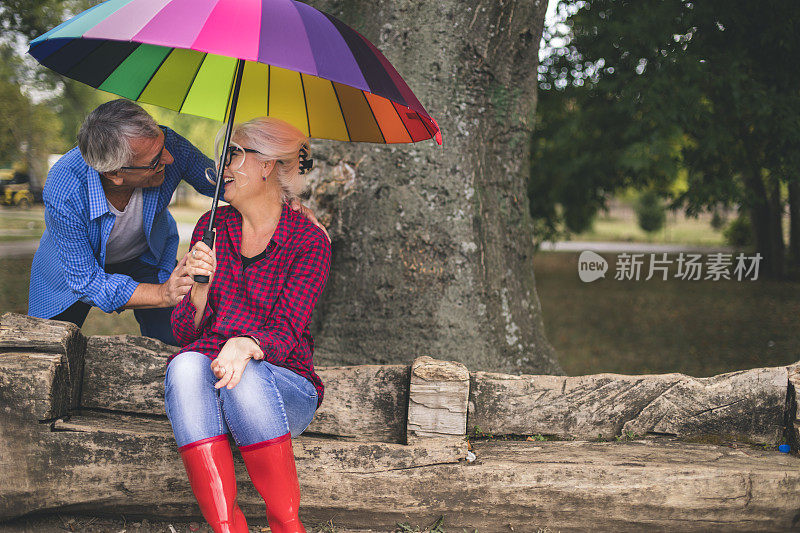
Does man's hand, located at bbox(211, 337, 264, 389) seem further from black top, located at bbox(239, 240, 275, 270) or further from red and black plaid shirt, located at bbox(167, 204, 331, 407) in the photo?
black top, located at bbox(239, 240, 275, 270)

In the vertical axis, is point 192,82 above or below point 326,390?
above

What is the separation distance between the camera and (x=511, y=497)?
9.18 ft

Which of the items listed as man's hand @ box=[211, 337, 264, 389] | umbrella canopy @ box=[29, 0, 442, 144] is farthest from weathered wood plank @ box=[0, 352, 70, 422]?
umbrella canopy @ box=[29, 0, 442, 144]

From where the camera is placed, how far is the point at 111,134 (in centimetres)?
264

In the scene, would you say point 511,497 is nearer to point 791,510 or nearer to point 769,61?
point 791,510

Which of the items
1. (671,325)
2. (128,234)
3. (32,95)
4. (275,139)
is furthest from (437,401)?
(32,95)

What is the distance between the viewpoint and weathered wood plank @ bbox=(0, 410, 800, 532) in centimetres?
276

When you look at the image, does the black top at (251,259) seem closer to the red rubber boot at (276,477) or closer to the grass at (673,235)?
the red rubber boot at (276,477)

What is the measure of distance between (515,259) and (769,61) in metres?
4.86

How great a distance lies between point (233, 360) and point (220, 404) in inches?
10.0

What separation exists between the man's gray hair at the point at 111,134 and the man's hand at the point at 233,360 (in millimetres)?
1032

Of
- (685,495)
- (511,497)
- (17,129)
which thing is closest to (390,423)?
(511,497)

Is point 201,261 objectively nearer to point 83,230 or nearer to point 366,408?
point 83,230

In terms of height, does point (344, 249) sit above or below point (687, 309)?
above
